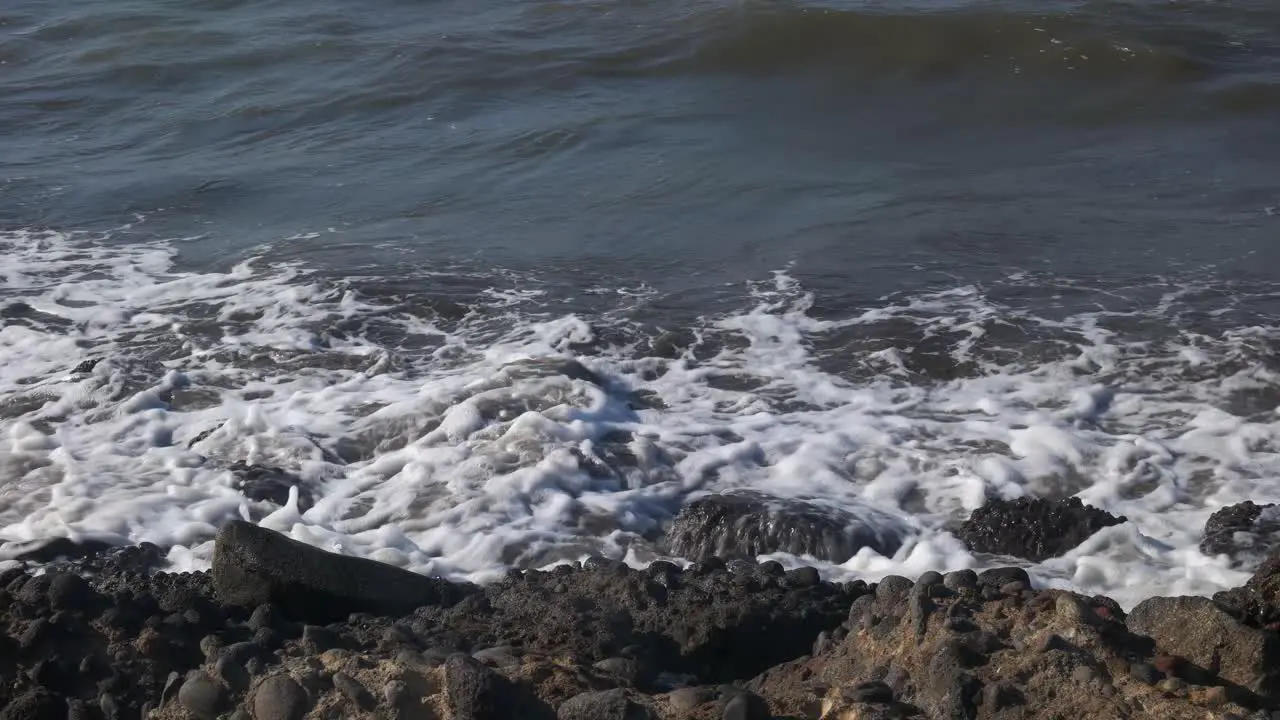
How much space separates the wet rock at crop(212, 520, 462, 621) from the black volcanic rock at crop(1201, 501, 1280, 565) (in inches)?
110

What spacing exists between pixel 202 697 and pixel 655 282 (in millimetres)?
5154

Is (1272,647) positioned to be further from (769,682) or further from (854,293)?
(854,293)

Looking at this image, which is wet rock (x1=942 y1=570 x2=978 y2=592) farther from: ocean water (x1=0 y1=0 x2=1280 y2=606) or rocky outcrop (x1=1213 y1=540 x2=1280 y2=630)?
ocean water (x1=0 y1=0 x2=1280 y2=606)

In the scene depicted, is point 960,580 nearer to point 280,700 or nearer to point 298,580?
point 280,700

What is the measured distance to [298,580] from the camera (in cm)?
436

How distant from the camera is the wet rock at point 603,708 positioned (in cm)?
331

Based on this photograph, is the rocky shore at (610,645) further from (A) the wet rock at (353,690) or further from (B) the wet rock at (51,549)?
(B) the wet rock at (51,549)

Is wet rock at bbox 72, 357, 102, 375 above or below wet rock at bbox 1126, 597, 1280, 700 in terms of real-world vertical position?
below

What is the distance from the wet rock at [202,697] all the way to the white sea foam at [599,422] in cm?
147

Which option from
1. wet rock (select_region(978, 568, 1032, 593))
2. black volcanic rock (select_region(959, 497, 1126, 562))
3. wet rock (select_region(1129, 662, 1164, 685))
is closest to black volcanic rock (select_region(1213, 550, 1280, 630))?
wet rock (select_region(1129, 662, 1164, 685))

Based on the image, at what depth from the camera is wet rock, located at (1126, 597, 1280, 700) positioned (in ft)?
10.9

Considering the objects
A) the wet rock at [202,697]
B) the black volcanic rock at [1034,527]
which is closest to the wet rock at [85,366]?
the wet rock at [202,697]

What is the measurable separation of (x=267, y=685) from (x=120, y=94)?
12.7 meters

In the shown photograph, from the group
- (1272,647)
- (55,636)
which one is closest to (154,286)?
(55,636)
